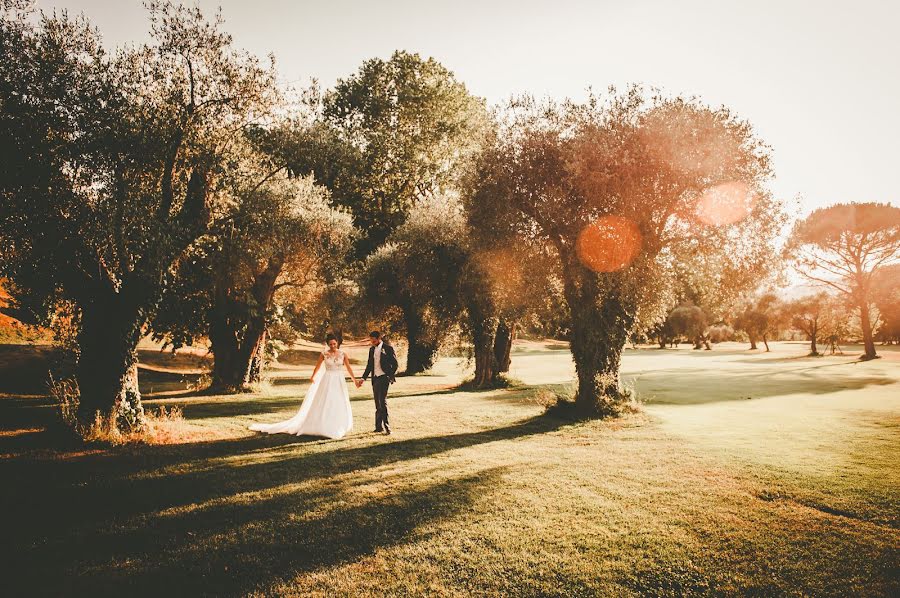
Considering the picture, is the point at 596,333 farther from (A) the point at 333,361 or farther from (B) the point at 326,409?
(B) the point at 326,409

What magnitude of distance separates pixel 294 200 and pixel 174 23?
9561 millimetres

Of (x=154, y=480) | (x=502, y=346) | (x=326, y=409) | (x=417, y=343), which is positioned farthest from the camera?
(x=417, y=343)

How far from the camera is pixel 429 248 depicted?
1059 inches

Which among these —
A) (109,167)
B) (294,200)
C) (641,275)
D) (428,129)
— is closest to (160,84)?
(109,167)

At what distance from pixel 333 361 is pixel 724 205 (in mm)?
15078

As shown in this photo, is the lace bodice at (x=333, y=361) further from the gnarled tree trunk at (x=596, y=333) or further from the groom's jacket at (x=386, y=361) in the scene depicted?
the gnarled tree trunk at (x=596, y=333)

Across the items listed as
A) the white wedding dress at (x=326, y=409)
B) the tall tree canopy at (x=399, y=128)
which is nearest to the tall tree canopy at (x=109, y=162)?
the white wedding dress at (x=326, y=409)

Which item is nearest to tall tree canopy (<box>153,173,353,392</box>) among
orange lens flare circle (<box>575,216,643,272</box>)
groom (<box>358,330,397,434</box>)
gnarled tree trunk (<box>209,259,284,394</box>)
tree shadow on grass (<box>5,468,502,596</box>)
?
gnarled tree trunk (<box>209,259,284,394</box>)

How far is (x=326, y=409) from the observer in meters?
14.1

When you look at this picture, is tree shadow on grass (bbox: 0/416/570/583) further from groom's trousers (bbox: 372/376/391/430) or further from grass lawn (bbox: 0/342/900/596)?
groom's trousers (bbox: 372/376/391/430)

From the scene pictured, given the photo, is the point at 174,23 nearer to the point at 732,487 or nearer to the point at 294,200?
the point at 294,200

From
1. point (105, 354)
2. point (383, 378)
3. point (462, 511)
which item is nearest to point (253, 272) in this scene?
point (105, 354)

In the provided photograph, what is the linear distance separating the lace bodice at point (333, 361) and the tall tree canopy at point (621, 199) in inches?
330

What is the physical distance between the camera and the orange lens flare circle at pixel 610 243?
16.7 meters
